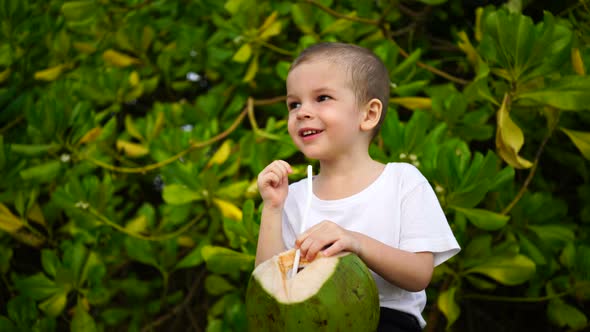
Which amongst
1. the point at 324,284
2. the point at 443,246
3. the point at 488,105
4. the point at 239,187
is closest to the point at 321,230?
the point at 324,284

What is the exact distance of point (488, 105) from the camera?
5.98 feet

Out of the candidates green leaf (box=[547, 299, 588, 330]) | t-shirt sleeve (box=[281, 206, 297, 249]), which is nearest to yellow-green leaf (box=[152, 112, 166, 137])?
t-shirt sleeve (box=[281, 206, 297, 249])

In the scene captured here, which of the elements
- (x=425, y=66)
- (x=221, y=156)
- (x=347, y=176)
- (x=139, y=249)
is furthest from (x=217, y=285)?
(x=425, y=66)

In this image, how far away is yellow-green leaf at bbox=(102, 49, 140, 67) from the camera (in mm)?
2348

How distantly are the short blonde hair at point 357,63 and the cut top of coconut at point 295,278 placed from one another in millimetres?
407

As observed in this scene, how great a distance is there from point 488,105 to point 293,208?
75cm

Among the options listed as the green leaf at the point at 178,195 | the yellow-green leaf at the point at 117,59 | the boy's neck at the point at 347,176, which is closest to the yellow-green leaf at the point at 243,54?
the green leaf at the point at 178,195

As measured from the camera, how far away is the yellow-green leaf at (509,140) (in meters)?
1.58

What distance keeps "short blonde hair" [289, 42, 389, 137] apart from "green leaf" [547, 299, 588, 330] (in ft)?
3.05

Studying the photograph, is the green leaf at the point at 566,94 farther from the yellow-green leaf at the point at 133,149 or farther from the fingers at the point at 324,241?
the yellow-green leaf at the point at 133,149

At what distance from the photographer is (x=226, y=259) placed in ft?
5.23

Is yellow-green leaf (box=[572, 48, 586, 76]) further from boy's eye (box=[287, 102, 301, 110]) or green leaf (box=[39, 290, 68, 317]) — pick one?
green leaf (box=[39, 290, 68, 317])

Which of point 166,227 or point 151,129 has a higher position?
point 151,129

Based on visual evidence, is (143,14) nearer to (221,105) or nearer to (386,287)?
(221,105)
